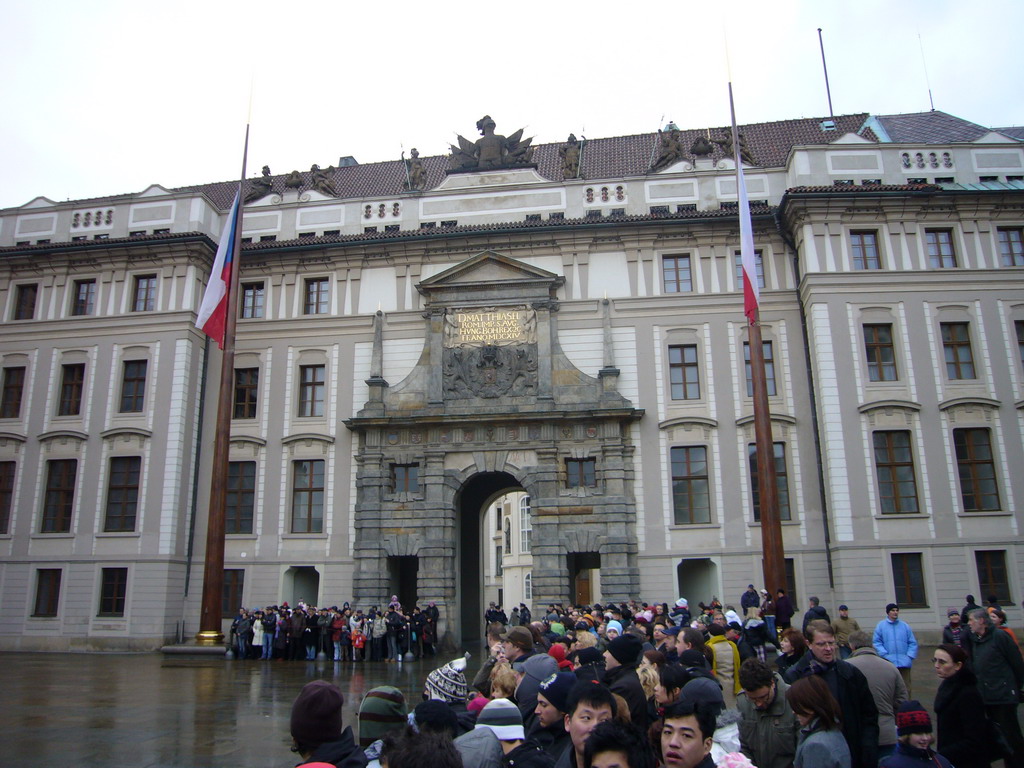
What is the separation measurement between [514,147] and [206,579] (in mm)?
20651

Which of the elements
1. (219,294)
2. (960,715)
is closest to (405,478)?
(219,294)

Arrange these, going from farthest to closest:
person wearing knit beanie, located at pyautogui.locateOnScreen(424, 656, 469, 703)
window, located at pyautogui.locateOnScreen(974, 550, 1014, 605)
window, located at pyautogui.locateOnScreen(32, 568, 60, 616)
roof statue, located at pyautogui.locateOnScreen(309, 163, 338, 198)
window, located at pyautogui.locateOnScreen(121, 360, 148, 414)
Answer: roof statue, located at pyautogui.locateOnScreen(309, 163, 338, 198) < window, located at pyautogui.locateOnScreen(121, 360, 148, 414) < window, located at pyautogui.locateOnScreen(32, 568, 60, 616) < window, located at pyautogui.locateOnScreen(974, 550, 1014, 605) < person wearing knit beanie, located at pyautogui.locateOnScreen(424, 656, 469, 703)

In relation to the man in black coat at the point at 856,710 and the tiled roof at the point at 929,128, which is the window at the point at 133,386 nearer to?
the man in black coat at the point at 856,710

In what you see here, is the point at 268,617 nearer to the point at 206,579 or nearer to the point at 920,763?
the point at 206,579

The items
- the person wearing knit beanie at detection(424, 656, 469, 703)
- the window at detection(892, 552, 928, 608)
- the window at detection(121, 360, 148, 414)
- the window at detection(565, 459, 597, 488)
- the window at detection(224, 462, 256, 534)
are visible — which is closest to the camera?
the person wearing knit beanie at detection(424, 656, 469, 703)

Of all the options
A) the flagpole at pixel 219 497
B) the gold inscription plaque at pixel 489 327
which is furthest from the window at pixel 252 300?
the gold inscription plaque at pixel 489 327

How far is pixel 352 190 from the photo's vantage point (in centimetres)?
4100

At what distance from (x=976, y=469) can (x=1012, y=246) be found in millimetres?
8506

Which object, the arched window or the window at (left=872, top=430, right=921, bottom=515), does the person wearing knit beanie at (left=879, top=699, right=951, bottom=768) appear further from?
the arched window

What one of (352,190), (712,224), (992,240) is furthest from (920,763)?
(352,190)

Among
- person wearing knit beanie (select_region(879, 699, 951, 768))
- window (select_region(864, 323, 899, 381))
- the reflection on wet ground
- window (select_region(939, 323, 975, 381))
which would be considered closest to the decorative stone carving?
the reflection on wet ground

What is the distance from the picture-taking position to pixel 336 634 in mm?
25484

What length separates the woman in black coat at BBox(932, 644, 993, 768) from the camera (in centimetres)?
727

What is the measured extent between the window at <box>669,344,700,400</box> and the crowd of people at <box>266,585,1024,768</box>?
2004cm
